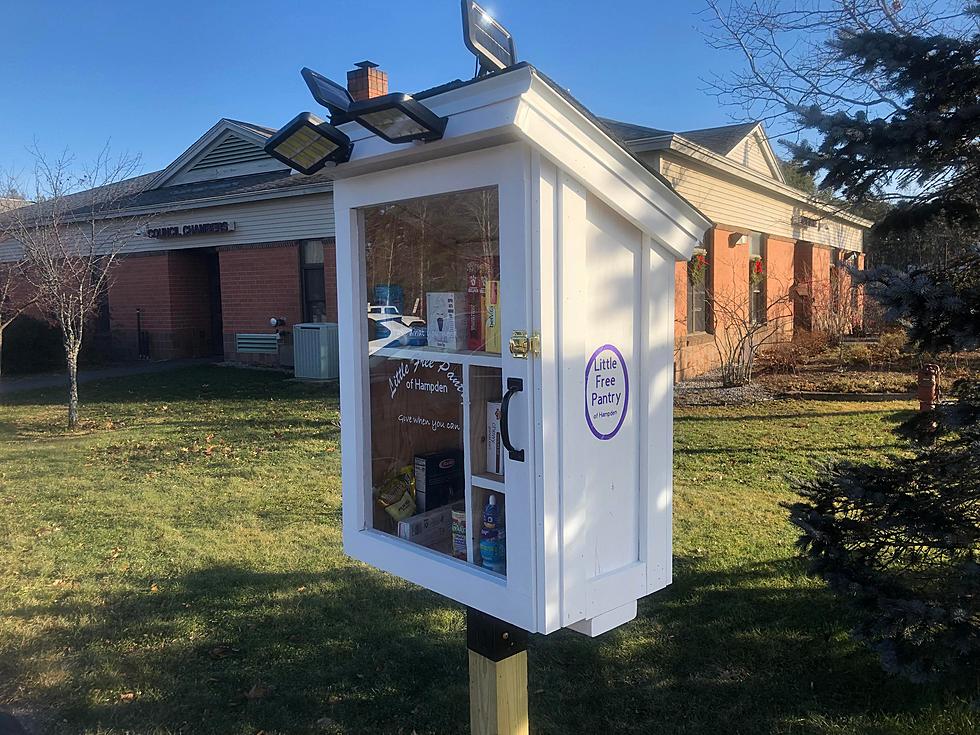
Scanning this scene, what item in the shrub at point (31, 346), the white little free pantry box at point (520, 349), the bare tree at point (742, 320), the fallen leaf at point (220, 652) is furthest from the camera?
the shrub at point (31, 346)

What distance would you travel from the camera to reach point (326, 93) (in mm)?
2260

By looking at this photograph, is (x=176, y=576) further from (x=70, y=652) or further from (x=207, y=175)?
(x=207, y=175)

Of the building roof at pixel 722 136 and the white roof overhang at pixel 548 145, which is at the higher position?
the building roof at pixel 722 136

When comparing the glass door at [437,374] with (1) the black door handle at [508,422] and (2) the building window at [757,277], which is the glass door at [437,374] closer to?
(1) the black door handle at [508,422]

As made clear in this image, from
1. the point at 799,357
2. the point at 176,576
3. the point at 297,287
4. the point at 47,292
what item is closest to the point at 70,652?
the point at 176,576

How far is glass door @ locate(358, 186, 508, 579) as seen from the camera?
2438mm

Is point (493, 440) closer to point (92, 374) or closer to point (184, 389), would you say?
point (184, 389)

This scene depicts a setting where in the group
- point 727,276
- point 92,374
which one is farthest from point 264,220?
point 727,276

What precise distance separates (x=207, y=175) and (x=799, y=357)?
13.9 meters

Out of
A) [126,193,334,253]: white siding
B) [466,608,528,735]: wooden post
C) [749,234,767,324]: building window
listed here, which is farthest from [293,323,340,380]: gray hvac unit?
[466,608,528,735]: wooden post

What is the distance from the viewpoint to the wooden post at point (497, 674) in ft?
8.17

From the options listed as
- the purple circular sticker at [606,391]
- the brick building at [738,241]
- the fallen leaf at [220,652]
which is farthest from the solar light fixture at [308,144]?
the brick building at [738,241]

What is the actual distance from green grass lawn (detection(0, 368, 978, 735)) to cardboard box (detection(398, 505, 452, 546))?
38.3 inches

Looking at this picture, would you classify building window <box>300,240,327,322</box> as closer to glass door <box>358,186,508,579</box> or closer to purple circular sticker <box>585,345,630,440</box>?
glass door <box>358,186,508,579</box>
